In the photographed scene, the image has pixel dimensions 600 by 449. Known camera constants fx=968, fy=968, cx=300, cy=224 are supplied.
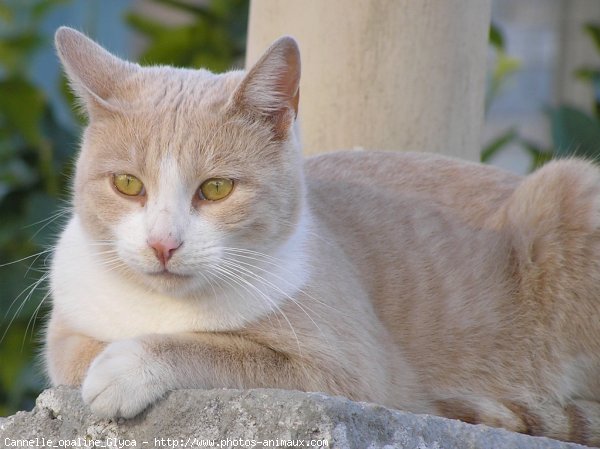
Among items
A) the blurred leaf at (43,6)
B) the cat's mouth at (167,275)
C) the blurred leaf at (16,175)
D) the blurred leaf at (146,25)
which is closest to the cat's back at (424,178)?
the cat's mouth at (167,275)

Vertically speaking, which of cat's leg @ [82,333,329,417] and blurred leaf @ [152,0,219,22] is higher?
blurred leaf @ [152,0,219,22]

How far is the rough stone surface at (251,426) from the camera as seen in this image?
2.07 meters

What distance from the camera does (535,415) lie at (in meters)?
3.06

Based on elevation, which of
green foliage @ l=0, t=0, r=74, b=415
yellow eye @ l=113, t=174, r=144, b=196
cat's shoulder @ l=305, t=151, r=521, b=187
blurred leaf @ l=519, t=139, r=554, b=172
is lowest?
green foliage @ l=0, t=0, r=74, b=415

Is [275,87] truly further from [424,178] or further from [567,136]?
[567,136]

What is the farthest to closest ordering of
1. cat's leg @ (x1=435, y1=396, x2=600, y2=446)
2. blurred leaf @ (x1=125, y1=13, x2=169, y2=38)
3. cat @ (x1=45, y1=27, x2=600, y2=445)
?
blurred leaf @ (x1=125, y1=13, x2=169, y2=38) → cat's leg @ (x1=435, y1=396, x2=600, y2=446) → cat @ (x1=45, y1=27, x2=600, y2=445)

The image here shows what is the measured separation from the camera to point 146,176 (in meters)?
2.52

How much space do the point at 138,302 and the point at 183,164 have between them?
419 millimetres

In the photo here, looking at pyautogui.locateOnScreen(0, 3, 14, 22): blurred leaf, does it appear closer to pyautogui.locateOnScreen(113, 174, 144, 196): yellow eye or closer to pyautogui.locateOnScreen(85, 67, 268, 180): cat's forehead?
pyautogui.locateOnScreen(85, 67, 268, 180): cat's forehead

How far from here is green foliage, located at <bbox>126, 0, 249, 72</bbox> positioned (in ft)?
17.9

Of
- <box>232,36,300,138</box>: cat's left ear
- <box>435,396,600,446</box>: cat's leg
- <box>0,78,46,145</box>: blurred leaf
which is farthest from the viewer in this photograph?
<box>0,78,46,145</box>: blurred leaf

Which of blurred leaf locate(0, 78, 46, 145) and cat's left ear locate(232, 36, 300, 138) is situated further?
blurred leaf locate(0, 78, 46, 145)

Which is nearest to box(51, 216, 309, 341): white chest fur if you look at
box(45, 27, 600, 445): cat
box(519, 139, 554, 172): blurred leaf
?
box(45, 27, 600, 445): cat

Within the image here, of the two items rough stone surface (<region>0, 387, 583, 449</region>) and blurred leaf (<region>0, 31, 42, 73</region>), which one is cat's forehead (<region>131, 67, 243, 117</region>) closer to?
rough stone surface (<region>0, 387, 583, 449</region>)
